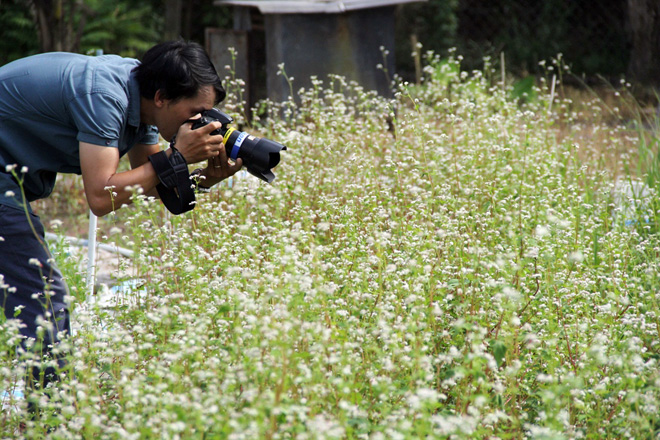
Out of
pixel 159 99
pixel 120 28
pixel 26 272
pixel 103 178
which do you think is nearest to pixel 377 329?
pixel 103 178

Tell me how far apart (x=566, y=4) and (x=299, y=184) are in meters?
9.81

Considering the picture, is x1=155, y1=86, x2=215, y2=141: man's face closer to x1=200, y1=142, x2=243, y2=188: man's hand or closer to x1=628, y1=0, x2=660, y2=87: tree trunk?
x1=200, y1=142, x2=243, y2=188: man's hand

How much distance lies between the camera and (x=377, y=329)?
2717 mm

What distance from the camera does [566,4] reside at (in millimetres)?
13008

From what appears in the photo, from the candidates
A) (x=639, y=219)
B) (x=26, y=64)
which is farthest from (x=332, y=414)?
(x=639, y=219)

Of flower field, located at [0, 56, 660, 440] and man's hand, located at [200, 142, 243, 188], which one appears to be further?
man's hand, located at [200, 142, 243, 188]

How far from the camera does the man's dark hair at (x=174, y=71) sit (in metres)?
3.14

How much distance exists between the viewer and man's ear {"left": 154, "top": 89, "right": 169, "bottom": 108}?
3.19 meters

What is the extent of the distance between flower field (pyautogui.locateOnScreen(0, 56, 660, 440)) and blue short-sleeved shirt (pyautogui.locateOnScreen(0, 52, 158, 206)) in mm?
365

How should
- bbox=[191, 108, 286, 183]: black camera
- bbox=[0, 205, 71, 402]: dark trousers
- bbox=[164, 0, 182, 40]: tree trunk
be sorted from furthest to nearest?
bbox=[164, 0, 182, 40]: tree trunk, bbox=[191, 108, 286, 183]: black camera, bbox=[0, 205, 71, 402]: dark trousers

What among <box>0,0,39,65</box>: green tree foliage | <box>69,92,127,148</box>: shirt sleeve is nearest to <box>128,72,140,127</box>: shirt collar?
<box>69,92,127,148</box>: shirt sleeve

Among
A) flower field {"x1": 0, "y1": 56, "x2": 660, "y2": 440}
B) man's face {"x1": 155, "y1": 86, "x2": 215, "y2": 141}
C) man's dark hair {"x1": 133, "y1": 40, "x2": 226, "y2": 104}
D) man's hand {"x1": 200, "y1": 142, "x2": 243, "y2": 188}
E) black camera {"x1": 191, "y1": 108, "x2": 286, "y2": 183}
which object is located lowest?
flower field {"x1": 0, "y1": 56, "x2": 660, "y2": 440}

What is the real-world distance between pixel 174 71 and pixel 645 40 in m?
9.57

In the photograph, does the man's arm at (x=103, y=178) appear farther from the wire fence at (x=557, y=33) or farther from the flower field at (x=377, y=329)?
the wire fence at (x=557, y=33)
